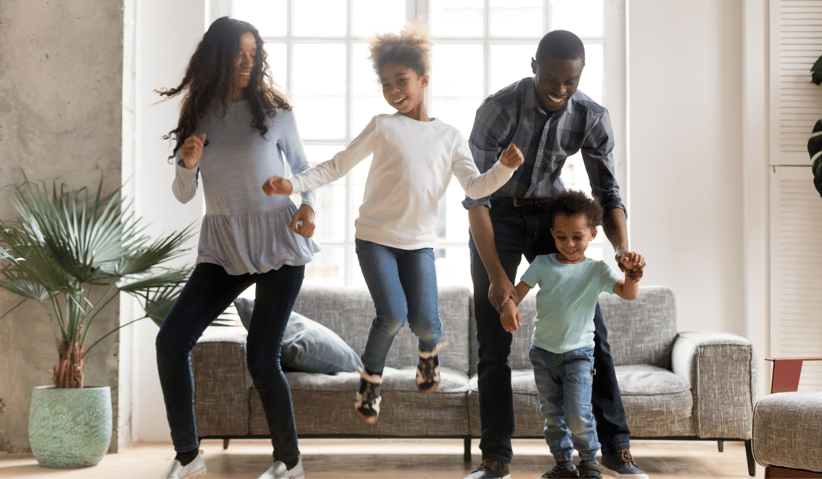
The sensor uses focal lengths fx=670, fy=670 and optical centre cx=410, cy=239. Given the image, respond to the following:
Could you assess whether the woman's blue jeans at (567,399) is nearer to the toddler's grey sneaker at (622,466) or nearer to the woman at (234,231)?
the toddler's grey sneaker at (622,466)

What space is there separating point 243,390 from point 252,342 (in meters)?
0.78

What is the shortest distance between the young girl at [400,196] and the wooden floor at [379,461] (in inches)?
34.7

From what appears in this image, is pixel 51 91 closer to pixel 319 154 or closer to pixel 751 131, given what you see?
pixel 319 154

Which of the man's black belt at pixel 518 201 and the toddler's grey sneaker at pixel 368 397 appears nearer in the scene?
the toddler's grey sneaker at pixel 368 397

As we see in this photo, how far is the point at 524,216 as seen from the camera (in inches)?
85.9

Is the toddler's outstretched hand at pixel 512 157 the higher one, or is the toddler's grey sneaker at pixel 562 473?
A: the toddler's outstretched hand at pixel 512 157

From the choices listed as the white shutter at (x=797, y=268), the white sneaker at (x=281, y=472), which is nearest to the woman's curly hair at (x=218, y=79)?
the white sneaker at (x=281, y=472)

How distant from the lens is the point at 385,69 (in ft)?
6.68

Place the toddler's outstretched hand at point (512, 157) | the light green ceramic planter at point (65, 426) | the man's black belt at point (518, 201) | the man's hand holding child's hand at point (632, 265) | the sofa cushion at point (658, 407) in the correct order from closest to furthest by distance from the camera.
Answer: the toddler's outstretched hand at point (512, 157) < the man's hand holding child's hand at point (632, 265) < the man's black belt at point (518, 201) < the sofa cushion at point (658, 407) < the light green ceramic planter at point (65, 426)

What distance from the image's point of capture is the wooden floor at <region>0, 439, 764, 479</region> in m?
2.75

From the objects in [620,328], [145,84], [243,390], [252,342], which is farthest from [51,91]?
[620,328]

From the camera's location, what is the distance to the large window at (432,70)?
3.76 meters

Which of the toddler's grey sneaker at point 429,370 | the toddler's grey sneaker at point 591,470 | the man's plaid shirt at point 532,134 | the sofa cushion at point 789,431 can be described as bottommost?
the toddler's grey sneaker at point 591,470

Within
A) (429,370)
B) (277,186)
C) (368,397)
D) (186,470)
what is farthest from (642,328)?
(186,470)
